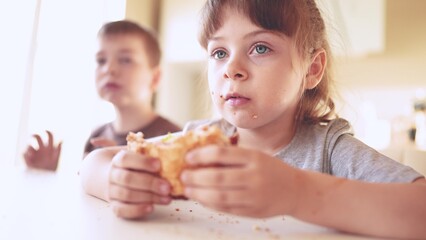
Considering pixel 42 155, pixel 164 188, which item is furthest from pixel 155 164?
pixel 42 155

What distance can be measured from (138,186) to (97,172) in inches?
7.8

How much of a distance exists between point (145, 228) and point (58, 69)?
1872 millimetres

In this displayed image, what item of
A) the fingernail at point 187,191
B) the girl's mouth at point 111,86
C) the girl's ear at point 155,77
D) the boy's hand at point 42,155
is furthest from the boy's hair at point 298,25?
the girl's ear at point 155,77

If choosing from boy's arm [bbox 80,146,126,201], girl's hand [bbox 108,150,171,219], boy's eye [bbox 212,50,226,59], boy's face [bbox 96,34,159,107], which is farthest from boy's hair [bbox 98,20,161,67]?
girl's hand [bbox 108,150,171,219]

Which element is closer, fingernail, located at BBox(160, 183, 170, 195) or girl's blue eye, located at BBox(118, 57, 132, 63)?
fingernail, located at BBox(160, 183, 170, 195)

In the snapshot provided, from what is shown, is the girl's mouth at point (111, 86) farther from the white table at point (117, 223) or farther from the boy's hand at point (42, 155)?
the white table at point (117, 223)

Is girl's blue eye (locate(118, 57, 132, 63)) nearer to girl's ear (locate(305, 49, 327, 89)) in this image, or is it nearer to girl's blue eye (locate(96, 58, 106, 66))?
girl's blue eye (locate(96, 58, 106, 66))

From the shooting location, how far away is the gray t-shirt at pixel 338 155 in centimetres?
60

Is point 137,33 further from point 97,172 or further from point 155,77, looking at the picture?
point 97,172

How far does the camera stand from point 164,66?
3.00m

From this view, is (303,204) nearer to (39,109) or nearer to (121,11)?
(39,109)

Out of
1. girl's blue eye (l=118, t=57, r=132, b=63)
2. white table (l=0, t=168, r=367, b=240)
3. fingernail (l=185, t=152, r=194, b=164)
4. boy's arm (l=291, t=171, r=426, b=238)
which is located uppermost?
girl's blue eye (l=118, t=57, r=132, b=63)

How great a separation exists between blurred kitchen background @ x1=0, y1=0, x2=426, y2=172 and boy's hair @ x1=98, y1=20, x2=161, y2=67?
135 millimetres

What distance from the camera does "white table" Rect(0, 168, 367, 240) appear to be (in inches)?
15.6
